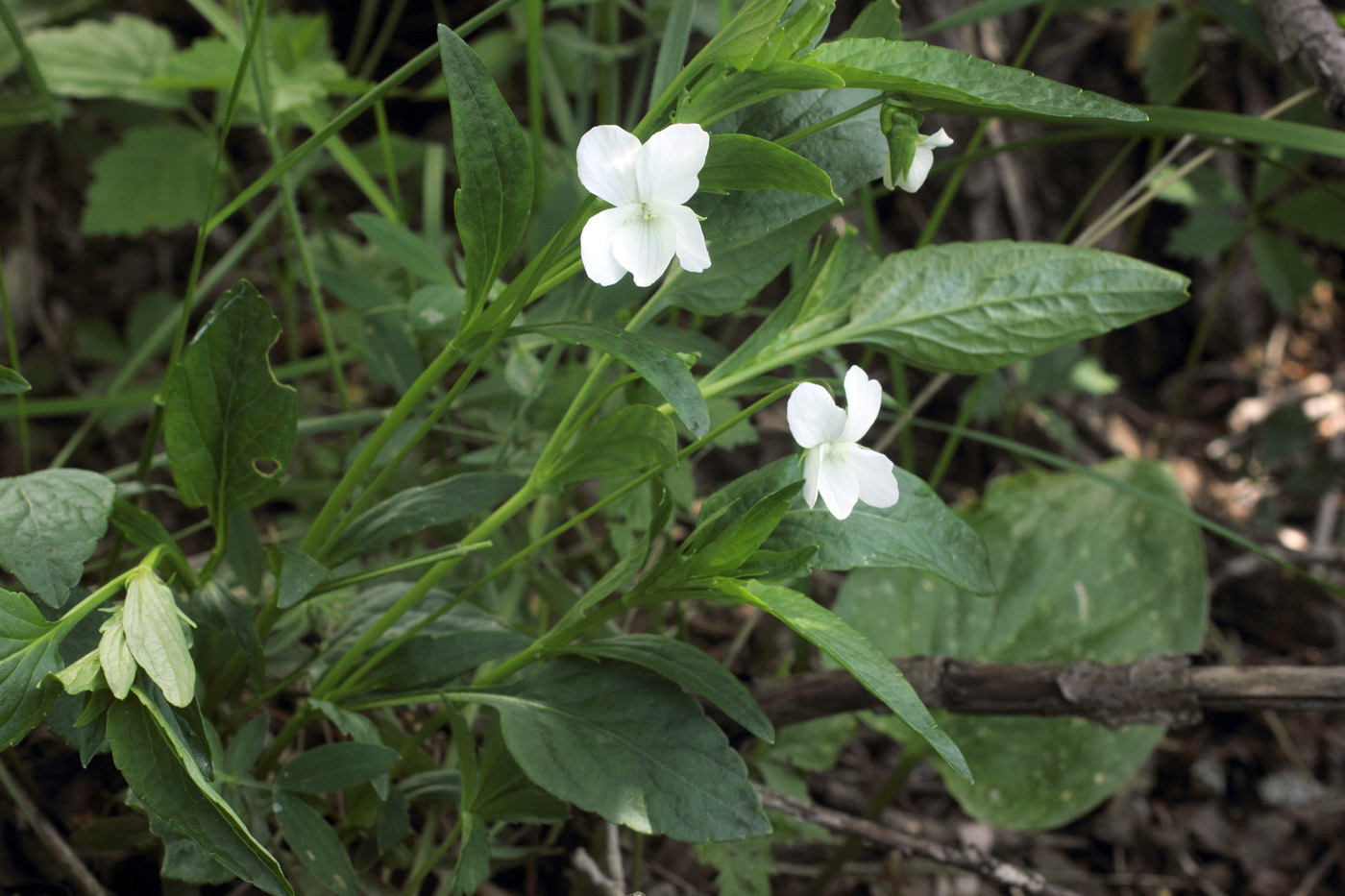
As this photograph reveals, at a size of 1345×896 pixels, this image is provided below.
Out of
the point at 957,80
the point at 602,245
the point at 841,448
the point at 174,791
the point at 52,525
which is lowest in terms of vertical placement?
the point at 174,791

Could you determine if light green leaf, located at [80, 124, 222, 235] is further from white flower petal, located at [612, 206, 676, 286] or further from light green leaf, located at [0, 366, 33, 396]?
white flower petal, located at [612, 206, 676, 286]

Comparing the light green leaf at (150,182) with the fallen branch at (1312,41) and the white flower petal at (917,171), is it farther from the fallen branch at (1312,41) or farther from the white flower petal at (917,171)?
the fallen branch at (1312,41)

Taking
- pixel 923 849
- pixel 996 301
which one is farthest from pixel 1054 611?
pixel 996 301

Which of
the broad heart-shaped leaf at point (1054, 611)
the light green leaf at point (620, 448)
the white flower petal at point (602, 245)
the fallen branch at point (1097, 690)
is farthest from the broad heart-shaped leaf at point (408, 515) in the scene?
the broad heart-shaped leaf at point (1054, 611)

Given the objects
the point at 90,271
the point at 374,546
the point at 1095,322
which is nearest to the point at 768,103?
the point at 1095,322

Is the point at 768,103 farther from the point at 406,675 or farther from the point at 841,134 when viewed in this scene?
the point at 406,675

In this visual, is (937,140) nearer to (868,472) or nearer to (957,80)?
(957,80)

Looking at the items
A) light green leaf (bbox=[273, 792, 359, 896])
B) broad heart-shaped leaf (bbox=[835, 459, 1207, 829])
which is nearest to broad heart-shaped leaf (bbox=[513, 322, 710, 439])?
light green leaf (bbox=[273, 792, 359, 896])
